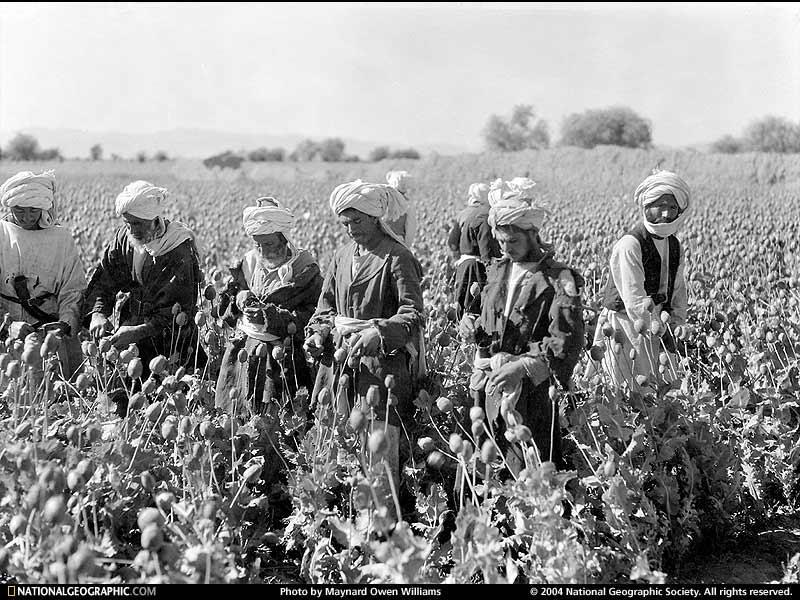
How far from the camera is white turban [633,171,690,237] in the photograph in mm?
4723

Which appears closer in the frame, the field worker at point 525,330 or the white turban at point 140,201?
the field worker at point 525,330

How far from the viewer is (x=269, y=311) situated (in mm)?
4418

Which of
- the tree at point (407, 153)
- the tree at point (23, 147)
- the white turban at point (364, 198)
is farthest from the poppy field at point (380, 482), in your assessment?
the tree at point (23, 147)

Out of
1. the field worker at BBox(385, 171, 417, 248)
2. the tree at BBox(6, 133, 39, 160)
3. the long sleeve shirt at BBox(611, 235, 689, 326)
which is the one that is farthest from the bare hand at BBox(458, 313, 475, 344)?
the tree at BBox(6, 133, 39, 160)

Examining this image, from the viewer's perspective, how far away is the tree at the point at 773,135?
198 feet

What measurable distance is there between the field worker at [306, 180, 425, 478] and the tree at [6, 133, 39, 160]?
8637cm

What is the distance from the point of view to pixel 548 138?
82562mm

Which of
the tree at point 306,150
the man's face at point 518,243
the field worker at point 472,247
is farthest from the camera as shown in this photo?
the tree at point 306,150

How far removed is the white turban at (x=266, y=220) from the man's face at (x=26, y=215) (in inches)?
53.6

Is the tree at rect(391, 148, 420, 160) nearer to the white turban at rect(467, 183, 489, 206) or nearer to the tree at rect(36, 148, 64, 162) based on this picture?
the tree at rect(36, 148, 64, 162)

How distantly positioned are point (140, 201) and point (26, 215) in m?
0.76

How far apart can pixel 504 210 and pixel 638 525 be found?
5.13ft

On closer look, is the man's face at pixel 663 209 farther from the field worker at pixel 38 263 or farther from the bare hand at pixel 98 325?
the field worker at pixel 38 263

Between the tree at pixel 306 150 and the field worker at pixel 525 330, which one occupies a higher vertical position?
the tree at pixel 306 150
